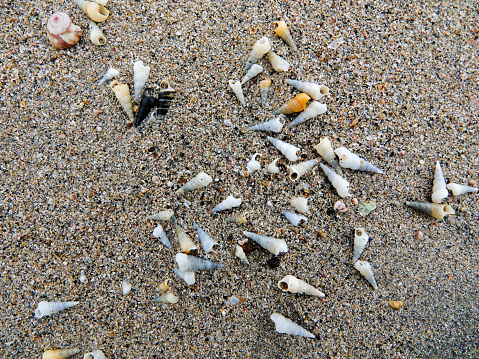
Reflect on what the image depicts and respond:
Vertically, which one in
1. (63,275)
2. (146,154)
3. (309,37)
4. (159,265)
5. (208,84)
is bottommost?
(63,275)

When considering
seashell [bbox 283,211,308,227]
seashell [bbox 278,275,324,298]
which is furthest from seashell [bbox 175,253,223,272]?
seashell [bbox 283,211,308,227]

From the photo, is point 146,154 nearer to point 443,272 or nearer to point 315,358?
point 315,358

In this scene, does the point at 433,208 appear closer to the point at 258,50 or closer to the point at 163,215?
the point at 258,50

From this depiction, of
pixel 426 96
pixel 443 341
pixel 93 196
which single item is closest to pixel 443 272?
pixel 443 341

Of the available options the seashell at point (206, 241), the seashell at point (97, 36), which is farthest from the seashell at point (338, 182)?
the seashell at point (97, 36)

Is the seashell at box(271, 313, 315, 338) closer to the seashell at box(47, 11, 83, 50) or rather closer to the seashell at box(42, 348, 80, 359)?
the seashell at box(42, 348, 80, 359)

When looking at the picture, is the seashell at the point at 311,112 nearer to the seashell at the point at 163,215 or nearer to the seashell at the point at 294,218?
the seashell at the point at 294,218

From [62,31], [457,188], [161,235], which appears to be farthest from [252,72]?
[457,188]
